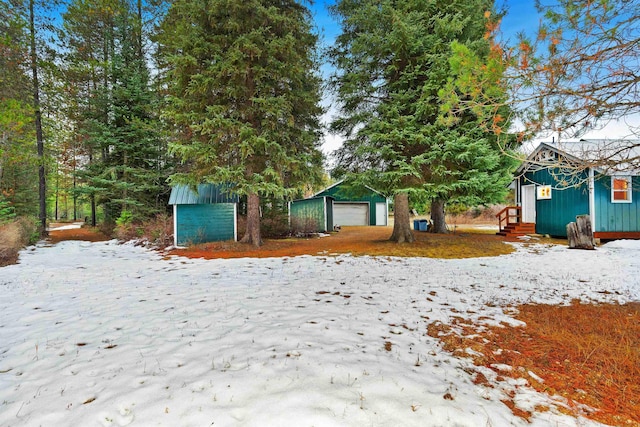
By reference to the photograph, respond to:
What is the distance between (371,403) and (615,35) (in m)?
4.10

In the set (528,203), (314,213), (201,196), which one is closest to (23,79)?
A: (201,196)

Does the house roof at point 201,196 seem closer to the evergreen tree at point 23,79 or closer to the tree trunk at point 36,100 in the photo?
the evergreen tree at point 23,79

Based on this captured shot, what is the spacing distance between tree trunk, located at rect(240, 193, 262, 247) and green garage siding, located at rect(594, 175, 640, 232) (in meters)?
12.5

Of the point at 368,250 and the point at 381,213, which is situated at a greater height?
the point at 381,213

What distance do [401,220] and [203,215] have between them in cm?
756

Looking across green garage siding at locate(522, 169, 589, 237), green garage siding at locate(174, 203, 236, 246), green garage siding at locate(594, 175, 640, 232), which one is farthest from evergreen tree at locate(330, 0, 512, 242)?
green garage siding at locate(174, 203, 236, 246)

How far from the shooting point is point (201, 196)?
1170cm

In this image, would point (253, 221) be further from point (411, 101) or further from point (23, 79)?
point (23, 79)

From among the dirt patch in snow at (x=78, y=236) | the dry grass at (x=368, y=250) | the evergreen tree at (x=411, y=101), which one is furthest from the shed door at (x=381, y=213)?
the dirt patch in snow at (x=78, y=236)

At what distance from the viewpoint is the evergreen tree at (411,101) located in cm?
815

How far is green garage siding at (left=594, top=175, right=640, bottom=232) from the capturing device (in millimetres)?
10828

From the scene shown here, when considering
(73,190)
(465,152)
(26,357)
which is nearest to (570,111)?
(465,152)

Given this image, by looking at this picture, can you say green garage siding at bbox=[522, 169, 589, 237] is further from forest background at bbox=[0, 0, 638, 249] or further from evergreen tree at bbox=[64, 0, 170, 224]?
evergreen tree at bbox=[64, 0, 170, 224]

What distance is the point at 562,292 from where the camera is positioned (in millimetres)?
4871
